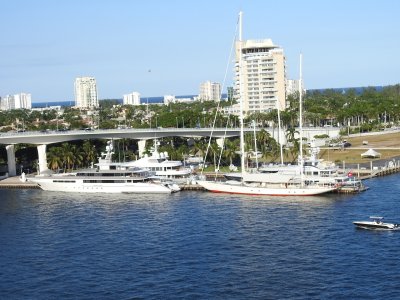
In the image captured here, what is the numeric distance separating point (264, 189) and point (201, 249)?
1240 inches

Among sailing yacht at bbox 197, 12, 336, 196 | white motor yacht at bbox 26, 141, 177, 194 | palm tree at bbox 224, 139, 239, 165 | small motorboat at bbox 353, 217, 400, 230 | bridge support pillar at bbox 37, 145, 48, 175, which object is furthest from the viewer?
bridge support pillar at bbox 37, 145, 48, 175

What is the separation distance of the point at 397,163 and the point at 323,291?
73.3 m

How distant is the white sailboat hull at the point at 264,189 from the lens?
3642 inches

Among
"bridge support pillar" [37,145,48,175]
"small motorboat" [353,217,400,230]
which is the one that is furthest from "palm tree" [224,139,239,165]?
"small motorboat" [353,217,400,230]

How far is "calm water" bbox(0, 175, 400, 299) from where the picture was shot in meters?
52.7

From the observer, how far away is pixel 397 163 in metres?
119

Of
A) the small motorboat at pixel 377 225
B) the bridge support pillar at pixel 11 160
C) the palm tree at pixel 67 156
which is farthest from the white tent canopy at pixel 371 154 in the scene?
the bridge support pillar at pixel 11 160

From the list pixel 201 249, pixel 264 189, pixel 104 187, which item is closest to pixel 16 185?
pixel 104 187

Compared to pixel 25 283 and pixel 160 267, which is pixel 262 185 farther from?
pixel 25 283

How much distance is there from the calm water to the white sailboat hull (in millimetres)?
2305

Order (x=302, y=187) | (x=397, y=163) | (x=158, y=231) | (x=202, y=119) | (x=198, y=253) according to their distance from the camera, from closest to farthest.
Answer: (x=198, y=253)
(x=158, y=231)
(x=302, y=187)
(x=397, y=163)
(x=202, y=119)

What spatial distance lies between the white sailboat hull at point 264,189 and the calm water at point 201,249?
2305mm

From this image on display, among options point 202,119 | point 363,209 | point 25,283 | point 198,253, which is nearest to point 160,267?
point 198,253

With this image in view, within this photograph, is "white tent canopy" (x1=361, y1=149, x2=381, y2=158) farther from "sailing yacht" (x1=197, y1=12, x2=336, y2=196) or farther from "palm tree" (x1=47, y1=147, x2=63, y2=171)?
"palm tree" (x1=47, y1=147, x2=63, y2=171)
